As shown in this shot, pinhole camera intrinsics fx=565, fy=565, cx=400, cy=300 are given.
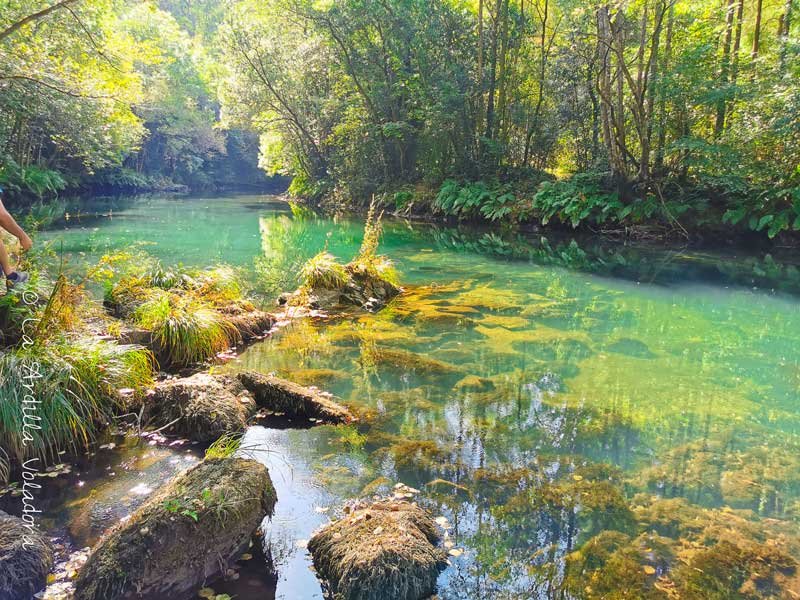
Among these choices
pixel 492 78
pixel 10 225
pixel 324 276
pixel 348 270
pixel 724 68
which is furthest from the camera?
pixel 492 78

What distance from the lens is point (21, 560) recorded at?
278 centimetres

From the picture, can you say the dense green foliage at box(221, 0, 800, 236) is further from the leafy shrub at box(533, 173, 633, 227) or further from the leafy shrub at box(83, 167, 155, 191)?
the leafy shrub at box(83, 167, 155, 191)

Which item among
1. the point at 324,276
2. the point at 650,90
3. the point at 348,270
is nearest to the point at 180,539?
the point at 324,276

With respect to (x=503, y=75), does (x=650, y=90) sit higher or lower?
lower

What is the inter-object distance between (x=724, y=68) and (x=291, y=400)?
15.2 m

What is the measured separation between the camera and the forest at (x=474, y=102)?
542 inches

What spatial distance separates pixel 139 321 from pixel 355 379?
274 centimetres

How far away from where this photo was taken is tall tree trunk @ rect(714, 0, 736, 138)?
580 inches

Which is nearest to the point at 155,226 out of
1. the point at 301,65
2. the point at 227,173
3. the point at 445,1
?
the point at 301,65

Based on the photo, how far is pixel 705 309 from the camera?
9531 mm

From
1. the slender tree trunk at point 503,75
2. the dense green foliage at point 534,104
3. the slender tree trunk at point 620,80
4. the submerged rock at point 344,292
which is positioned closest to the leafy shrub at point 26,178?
the dense green foliage at point 534,104

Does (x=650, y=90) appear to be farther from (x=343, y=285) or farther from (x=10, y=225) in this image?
(x=10, y=225)

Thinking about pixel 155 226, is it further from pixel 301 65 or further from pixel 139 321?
pixel 139 321

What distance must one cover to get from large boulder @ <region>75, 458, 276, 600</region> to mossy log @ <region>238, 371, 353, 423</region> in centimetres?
176
